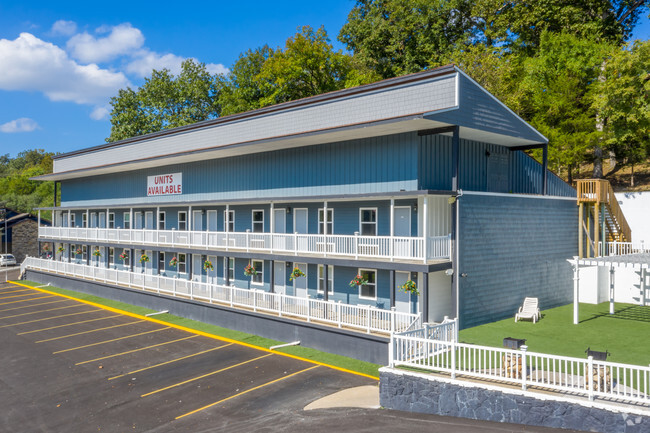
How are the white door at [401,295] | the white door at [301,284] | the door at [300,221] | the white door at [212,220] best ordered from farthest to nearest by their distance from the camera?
1. the white door at [212,220]
2. the door at [300,221]
3. the white door at [301,284]
4. the white door at [401,295]

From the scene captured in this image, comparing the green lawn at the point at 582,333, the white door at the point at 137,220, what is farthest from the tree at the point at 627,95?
the white door at the point at 137,220

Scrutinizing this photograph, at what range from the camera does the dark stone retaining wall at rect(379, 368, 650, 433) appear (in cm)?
1020

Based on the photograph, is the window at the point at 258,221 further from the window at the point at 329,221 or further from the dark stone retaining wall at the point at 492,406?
the dark stone retaining wall at the point at 492,406

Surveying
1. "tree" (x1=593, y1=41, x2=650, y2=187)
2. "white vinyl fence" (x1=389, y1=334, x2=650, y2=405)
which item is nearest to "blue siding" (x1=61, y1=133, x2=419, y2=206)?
"white vinyl fence" (x1=389, y1=334, x2=650, y2=405)

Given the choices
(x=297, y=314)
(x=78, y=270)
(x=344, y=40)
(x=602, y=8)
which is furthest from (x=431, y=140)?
(x=344, y=40)

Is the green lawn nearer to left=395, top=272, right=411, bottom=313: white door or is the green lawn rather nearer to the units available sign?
left=395, top=272, right=411, bottom=313: white door

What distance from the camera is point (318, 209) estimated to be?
78.1 ft

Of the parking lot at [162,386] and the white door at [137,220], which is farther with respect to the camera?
the white door at [137,220]

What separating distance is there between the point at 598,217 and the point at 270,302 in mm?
17478

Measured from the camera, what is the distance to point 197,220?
31.3 metres

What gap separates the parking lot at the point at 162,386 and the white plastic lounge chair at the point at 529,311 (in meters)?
9.06

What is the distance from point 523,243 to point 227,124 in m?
17.5

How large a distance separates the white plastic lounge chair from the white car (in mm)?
51932

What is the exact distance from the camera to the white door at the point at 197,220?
102ft
